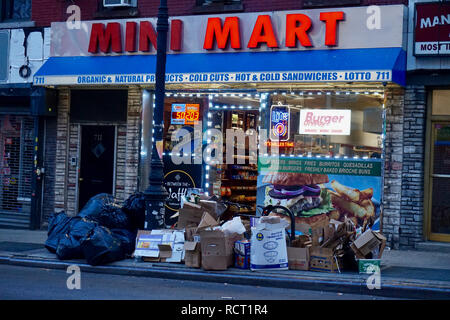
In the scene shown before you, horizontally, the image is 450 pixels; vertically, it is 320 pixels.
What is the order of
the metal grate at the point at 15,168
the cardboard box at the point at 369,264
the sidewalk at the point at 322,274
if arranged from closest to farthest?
the sidewalk at the point at 322,274 < the cardboard box at the point at 369,264 < the metal grate at the point at 15,168

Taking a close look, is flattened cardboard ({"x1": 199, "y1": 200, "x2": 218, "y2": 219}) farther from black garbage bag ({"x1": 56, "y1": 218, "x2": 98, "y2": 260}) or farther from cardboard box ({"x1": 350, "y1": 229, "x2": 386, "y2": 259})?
cardboard box ({"x1": 350, "y1": 229, "x2": 386, "y2": 259})

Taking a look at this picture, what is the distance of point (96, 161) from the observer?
53.5ft

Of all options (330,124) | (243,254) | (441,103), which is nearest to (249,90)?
(330,124)

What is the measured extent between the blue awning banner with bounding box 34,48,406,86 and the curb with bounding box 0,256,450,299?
4317 millimetres

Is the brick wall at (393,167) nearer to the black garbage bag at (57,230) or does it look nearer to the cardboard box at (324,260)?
the cardboard box at (324,260)

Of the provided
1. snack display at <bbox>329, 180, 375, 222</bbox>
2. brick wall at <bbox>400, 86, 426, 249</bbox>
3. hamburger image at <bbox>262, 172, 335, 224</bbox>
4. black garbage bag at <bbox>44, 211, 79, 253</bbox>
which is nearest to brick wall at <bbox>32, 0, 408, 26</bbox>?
brick wall at <bbox>400, 86, 426, 249</bbox>

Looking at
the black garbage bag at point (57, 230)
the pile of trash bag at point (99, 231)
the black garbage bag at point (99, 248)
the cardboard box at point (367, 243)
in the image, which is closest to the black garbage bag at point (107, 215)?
the pile of trash bag at point (99, 231)

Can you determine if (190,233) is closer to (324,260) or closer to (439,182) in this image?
(324,260)

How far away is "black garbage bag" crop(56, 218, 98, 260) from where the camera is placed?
11.6 metres

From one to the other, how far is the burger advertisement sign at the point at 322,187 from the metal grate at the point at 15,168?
6354 mm

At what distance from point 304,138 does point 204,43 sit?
3022mm

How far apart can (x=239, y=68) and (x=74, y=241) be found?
4.90 metres

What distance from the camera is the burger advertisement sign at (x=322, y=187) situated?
43.5ft

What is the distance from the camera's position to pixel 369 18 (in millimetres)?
13047
